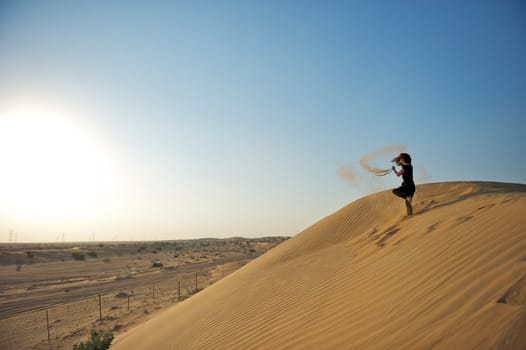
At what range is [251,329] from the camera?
4668 mm

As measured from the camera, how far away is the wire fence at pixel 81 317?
1059 centimetres

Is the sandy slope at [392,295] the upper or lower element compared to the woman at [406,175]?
lower

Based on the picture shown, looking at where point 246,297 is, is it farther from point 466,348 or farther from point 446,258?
point 466,348

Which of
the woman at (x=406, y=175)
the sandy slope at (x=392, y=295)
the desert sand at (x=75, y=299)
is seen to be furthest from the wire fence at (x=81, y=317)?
the woman at (x=406, y=175)

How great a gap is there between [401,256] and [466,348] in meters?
2.61

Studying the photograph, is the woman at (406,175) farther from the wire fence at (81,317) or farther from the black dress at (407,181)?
the wire fence at (81,317)

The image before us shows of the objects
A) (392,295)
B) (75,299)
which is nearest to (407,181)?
(392,295)

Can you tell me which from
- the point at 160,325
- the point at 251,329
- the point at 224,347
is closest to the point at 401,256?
the point at 251,329

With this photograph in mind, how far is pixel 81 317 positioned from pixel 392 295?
557 inches

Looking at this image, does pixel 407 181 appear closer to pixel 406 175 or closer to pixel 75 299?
pixel 406 175

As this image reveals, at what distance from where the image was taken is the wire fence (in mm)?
10594

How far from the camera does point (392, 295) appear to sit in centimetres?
379

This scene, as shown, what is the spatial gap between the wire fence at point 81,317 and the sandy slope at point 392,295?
5605mm

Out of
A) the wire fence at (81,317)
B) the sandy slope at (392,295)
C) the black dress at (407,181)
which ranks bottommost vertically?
the wire fence at (81,317)
